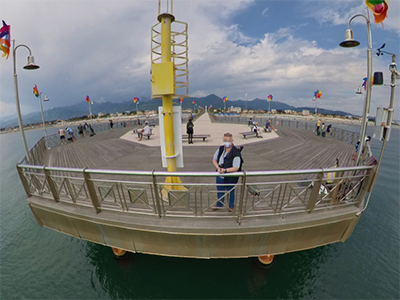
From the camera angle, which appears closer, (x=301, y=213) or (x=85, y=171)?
(x=85, y=171)

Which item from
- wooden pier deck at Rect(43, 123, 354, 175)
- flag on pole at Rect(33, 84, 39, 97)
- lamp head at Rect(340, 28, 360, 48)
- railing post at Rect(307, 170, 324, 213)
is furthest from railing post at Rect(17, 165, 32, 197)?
flag on pole at Rect(33, 84, 39, 97)

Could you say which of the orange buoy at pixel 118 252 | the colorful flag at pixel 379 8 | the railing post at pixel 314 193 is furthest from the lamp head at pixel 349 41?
the orange buoy at pixel 118 252

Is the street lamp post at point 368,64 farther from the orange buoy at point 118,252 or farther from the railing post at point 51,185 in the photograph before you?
the railing post at point 51,185

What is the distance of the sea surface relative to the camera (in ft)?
15.6

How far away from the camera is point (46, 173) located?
4.26 meters

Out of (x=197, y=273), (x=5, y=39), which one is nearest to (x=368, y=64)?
(x=197, y=273)

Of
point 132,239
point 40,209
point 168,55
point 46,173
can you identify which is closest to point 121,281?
point 132,239

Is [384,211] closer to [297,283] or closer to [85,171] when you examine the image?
[297,283]

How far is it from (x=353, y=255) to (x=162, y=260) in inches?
250

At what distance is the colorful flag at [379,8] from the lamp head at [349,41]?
1.00 metres

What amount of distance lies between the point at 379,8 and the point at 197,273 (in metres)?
8.65

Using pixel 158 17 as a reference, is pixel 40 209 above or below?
below

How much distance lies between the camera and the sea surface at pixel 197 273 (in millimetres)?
4770

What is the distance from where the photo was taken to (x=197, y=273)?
5.23 metres
